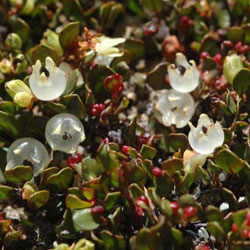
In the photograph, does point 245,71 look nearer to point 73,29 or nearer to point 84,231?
point 73,29

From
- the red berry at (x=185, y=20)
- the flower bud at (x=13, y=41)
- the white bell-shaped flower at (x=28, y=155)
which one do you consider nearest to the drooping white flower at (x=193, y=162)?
the white bell-shaped flower at (x=28, y=155)

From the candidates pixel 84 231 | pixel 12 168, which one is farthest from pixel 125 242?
pixel 12 168

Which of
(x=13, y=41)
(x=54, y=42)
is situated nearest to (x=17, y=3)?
(x=13, y=41)

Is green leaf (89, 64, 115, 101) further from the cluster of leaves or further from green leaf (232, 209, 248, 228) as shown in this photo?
green leaf (232, 209, 248, 228)

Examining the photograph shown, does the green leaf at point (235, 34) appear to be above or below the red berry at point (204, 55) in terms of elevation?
above

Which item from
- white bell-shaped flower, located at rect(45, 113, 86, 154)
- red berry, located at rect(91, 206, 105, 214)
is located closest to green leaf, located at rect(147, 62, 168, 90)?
white bell-shaped flower, located at rect(45, 113, 86, 154)

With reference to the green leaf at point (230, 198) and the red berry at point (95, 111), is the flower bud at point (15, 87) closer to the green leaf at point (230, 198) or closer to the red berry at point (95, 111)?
the red berry at point (95, 111)
